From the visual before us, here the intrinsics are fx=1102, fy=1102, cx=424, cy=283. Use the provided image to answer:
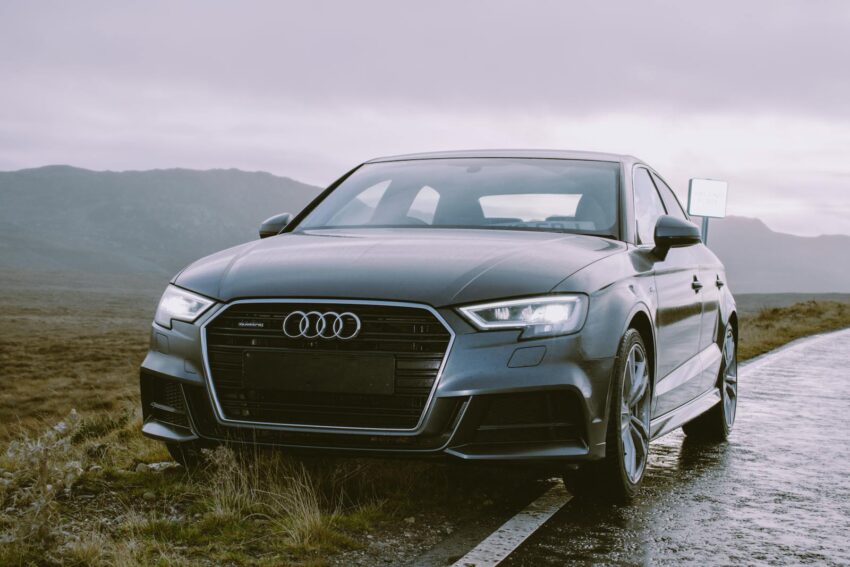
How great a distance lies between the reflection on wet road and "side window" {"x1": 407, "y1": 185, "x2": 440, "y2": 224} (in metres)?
1.68

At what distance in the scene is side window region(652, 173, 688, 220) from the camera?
6902 millimetres

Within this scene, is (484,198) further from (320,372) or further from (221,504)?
(221,504)

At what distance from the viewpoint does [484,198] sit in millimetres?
5812

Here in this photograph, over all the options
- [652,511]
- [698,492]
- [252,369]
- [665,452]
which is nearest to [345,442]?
[252,369]

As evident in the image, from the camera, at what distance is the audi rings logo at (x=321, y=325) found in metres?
4.24

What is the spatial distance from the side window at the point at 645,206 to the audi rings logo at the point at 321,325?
6.67 ft

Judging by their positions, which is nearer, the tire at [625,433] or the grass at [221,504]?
the grass at [221,504]

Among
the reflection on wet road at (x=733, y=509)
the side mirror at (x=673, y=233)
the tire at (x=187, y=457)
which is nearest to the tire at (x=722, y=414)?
the reflection on wet road at (x=733, y=509)

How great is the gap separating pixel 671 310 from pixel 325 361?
2313 mm

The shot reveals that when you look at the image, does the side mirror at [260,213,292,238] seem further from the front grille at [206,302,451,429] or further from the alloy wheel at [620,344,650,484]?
the alloy wheel at [620,344,650,484]

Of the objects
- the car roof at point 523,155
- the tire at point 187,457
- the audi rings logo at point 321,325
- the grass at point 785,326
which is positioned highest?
the car roof at point 523,155

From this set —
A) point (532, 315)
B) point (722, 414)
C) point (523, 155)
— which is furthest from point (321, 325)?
point (722, 414)

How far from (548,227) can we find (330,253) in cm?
126

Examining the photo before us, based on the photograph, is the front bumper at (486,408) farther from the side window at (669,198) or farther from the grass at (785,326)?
the grass at (785,326)
